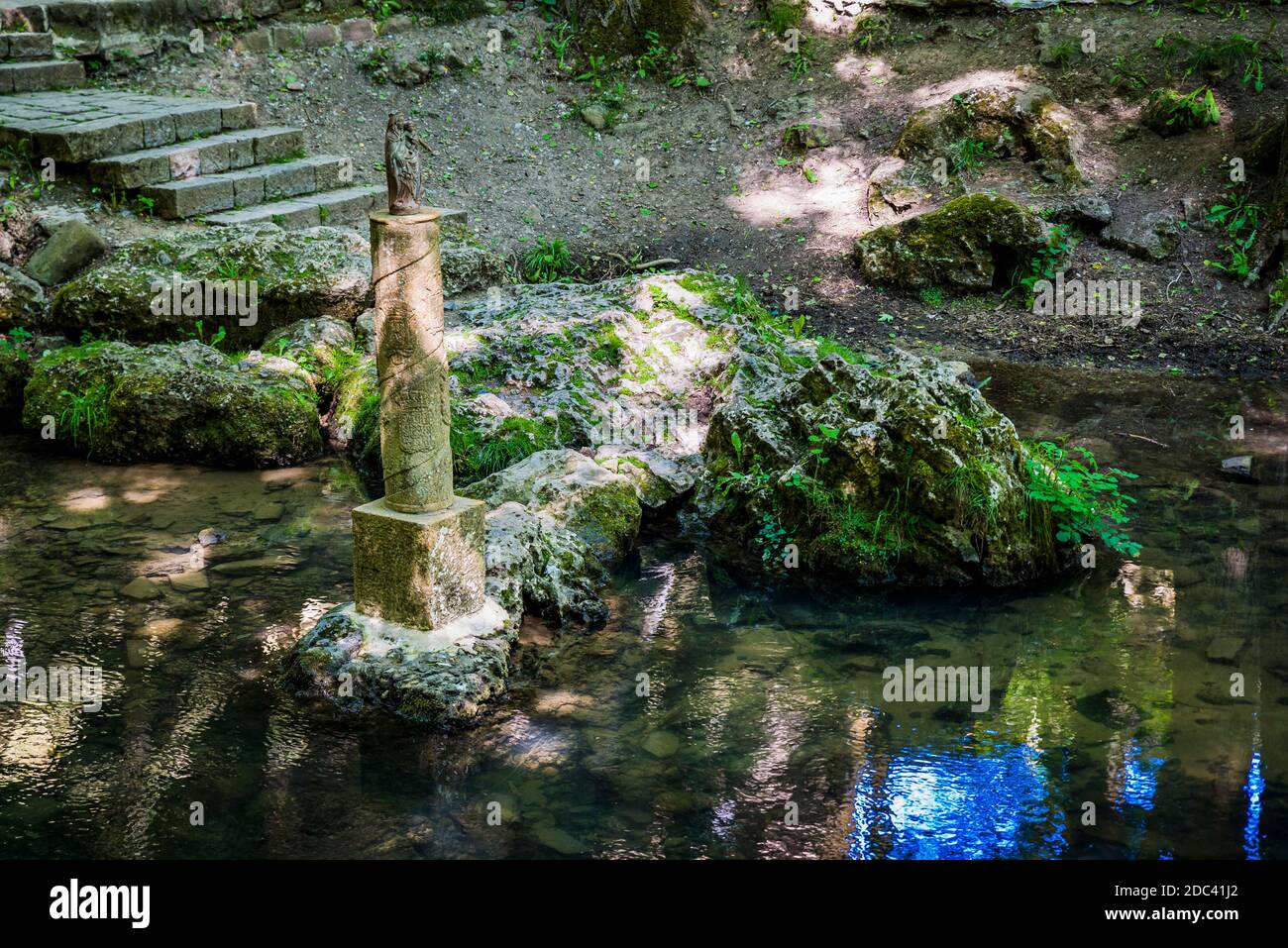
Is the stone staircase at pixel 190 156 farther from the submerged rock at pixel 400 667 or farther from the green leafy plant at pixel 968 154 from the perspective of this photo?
the submerged rock at pixel 400 667

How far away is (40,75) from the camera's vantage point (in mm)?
12047

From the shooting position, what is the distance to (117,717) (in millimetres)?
5418

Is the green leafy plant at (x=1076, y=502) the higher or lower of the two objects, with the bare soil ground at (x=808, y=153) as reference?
lower

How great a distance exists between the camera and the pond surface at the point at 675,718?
469cm

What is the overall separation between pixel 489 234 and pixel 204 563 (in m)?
6.18

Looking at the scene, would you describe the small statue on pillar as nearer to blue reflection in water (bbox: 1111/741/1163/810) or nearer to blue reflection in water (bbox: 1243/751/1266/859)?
blue reflection in water (bbox: 1111/741/1163/810)

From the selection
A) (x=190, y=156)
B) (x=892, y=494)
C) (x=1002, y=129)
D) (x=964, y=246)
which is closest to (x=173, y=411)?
(x=190, y=156)

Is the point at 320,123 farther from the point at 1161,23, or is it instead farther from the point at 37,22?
the point at 1161,23

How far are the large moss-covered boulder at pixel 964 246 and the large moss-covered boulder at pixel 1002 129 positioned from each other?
3.73 ft

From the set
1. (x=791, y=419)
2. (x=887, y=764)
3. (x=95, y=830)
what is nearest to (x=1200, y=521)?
(x=791, y=419)

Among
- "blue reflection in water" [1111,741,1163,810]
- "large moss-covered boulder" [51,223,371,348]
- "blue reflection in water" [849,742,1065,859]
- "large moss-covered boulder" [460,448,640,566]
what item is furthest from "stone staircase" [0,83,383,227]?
"blue reflection in water" [1111,741,1163,810]

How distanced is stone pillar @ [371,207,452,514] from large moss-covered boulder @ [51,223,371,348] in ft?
14.6

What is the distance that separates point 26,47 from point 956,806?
11818mm

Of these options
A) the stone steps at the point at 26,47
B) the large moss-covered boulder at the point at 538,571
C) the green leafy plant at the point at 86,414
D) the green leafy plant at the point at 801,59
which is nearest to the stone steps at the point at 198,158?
the stone steps at the point at 26,47
